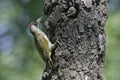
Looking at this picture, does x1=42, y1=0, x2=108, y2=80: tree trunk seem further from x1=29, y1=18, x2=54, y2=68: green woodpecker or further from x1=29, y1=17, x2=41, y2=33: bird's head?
x1=29, y1=17, x2=41, y2=33: bird's head

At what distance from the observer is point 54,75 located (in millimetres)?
5211

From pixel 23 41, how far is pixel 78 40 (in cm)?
1195

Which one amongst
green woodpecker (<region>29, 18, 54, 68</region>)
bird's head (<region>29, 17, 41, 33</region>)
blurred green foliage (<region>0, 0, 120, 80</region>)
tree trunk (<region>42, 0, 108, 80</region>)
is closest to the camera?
tree trunk (<region>42, 0, 108, 80</region>)

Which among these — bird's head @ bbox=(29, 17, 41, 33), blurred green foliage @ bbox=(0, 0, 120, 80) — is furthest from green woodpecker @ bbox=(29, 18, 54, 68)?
blurred green foliage @ bbox=(0, 0, 120, 80)

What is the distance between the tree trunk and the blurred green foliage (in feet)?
24.9

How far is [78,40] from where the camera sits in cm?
519

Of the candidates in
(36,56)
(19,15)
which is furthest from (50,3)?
(19,15)

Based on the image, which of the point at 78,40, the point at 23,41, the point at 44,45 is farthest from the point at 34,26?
the point at 23,41

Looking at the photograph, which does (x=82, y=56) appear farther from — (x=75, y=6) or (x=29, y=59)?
(x=29, y=59)

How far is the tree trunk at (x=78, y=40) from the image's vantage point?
16.9ft

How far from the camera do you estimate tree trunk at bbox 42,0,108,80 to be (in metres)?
5.16

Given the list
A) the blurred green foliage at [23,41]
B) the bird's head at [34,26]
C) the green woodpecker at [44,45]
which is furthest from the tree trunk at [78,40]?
the blurred green foliage at [23,41]

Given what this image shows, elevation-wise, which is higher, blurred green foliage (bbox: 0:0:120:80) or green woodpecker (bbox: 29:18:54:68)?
blurred green foliage (bbox: 0:0:120:80)

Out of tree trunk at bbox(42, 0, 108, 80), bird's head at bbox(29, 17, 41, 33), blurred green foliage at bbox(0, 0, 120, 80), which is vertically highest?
blurred green foliage at bbox(0, 0, 120, 80)
